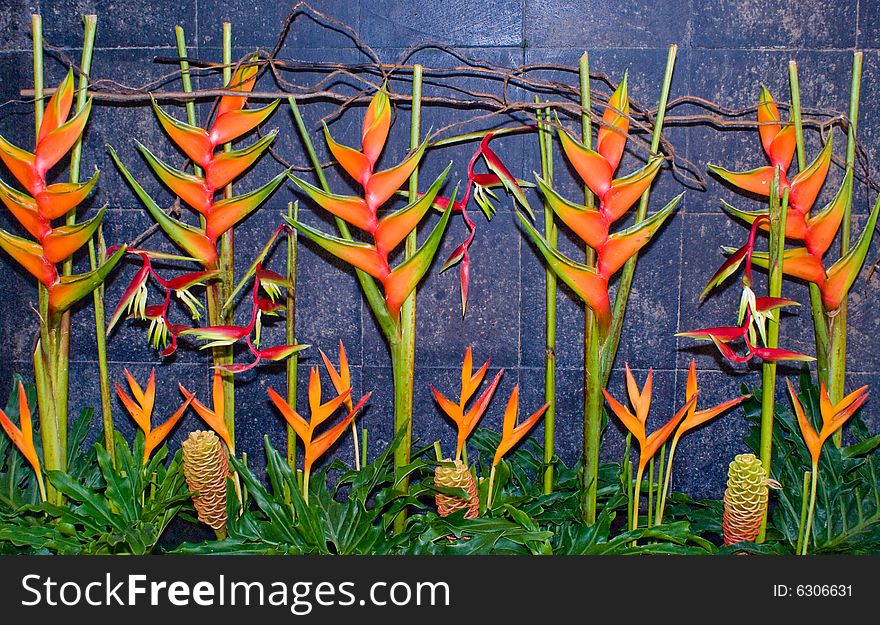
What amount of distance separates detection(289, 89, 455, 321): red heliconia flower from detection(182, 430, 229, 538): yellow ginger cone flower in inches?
19.6

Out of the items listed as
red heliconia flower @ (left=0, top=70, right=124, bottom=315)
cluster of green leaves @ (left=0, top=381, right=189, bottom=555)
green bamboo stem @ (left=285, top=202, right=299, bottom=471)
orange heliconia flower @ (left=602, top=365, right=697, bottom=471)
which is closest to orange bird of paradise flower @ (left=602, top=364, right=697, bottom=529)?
orange heliconia flower @ (left=602, top=365, right=697, bottom=471)

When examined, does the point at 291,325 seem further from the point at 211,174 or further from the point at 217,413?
the point at 211,174

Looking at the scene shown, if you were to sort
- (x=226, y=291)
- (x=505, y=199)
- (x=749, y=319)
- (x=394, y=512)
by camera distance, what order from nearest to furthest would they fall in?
(x=749, y=319)
(x=394, y=512)
(x=226, y=291)
(x=505, y=199)

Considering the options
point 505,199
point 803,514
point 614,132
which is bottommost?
point 803,514

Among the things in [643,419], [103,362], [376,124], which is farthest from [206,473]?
[643,419]

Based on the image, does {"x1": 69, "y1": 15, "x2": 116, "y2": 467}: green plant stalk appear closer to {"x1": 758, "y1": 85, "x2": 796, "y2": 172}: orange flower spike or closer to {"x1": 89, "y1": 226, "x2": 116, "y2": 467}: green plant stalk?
{"x1": 89, "y1": 226, "x2": 116, "y2": 467}: green plant stalk

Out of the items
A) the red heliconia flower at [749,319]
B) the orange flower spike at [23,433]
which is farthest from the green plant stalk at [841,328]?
the orange flower spike at [23,433]

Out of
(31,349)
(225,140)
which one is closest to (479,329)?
(225,140)

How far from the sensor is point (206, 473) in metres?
1.63

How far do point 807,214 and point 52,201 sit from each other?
1.67 meters

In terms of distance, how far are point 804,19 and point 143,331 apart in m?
1.90

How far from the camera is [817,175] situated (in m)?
1.64

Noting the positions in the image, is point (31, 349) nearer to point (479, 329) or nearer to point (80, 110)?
point (80, 110)

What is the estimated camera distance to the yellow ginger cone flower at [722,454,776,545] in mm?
1566
